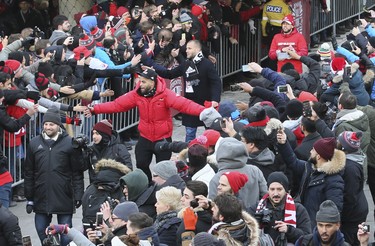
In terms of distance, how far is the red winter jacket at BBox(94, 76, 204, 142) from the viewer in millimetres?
14164

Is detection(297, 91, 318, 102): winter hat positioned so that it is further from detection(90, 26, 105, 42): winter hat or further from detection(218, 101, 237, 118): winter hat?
detection(90, 26, 105, 42): winter hat

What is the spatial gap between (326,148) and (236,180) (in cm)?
141

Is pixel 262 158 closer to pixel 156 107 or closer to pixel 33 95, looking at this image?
pixel 156 107

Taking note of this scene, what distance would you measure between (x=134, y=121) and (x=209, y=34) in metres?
2.80

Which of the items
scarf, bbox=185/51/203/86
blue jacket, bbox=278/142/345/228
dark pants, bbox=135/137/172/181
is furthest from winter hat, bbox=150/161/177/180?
scarf, bbox=185/51/203/86

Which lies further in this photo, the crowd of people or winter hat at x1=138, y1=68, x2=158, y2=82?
winter hat at x1=138, y1=68, x2=158, y2=82

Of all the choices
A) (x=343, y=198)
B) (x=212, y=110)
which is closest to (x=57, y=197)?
(x=212, y=110)

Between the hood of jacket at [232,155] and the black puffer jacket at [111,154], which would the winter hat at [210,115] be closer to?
the black puffer jacket at [111,154]

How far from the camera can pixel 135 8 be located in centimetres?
1900

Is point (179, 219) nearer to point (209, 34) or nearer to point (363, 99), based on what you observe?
point (363, 99)

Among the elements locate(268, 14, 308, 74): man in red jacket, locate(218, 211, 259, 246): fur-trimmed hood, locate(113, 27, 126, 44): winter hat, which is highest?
locate(218, 211, 259, 246): fur-trimmed hood

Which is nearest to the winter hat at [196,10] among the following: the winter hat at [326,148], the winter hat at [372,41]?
the winter hat at [372,41]

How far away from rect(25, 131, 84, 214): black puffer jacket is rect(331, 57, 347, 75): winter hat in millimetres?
4368

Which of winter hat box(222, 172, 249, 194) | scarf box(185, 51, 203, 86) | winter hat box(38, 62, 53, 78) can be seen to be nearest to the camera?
winter hat box(222, 172, 249, 194)
